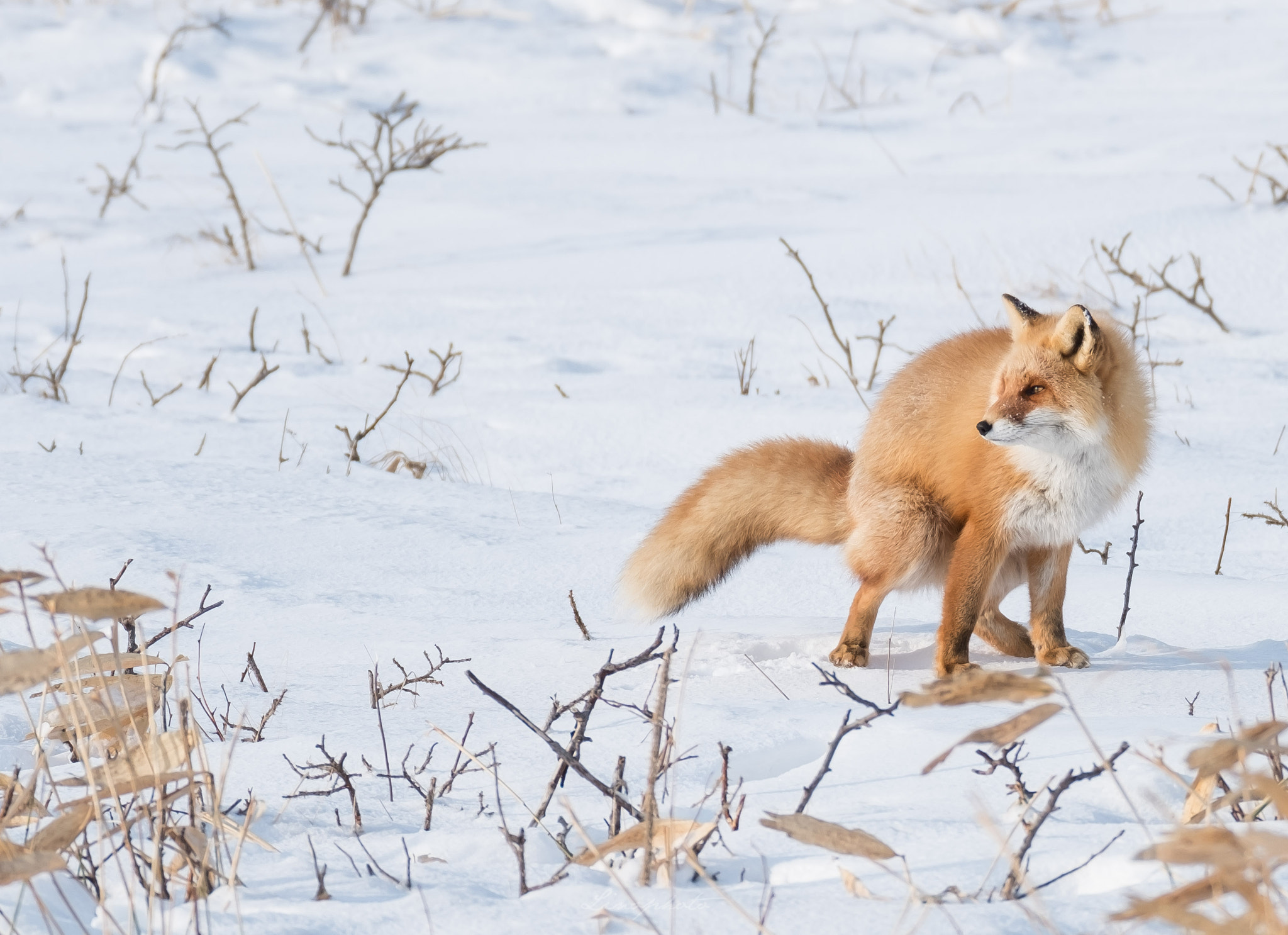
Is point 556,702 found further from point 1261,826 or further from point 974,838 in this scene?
point 1261,826

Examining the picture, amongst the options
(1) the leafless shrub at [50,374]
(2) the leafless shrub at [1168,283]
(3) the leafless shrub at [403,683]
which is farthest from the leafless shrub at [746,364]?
(3) the leafless shrub at [403,683]

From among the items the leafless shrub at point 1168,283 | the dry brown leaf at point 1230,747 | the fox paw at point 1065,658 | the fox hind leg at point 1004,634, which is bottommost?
the fox hind leg at point 1004,634

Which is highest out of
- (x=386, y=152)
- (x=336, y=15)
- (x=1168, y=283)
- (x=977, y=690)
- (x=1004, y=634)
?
(x=336, y=15)

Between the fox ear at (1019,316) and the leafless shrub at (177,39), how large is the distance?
8.88m

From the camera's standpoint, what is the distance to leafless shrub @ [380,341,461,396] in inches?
225

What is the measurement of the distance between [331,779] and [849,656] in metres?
1.55

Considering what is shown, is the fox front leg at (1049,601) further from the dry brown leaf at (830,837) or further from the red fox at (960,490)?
the dry brown leaf at (830,837)

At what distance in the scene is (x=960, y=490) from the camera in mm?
3229

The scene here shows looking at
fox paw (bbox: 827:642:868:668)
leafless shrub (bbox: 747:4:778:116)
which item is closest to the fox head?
fox paw (bbox: 827:642:868:668)

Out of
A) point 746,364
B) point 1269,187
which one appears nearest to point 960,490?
point 746,364

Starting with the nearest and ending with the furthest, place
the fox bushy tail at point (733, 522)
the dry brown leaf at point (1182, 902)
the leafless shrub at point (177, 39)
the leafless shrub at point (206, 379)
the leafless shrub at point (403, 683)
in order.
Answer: the dry brown leaf at point (1182, 902) → the leafless shrub at point (403, 683) → the fox bushy tail at point (733, 522) → the leafless shrub at point (206, 379) → the leafless shrub at point (177, 39)

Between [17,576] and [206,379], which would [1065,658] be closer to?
[17,576]

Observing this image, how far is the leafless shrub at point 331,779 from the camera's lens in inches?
74.9

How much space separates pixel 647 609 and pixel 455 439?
7.60ft
